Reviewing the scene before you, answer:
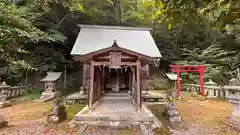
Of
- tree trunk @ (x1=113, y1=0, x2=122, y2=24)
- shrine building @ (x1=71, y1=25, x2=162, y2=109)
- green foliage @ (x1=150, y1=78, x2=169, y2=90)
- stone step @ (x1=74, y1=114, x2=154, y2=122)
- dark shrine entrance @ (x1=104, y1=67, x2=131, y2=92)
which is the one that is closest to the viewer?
stone step @ (x1=74, y1=114, x2=154, y2=122)

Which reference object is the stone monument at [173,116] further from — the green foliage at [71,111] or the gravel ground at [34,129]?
the green foliage at [71,111]

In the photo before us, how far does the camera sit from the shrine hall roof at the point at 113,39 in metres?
9.32

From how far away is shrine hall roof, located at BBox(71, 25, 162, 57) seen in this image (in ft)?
30.6

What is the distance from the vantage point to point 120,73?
37.1ft

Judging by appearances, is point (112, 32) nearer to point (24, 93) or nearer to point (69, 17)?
point (69, 17)

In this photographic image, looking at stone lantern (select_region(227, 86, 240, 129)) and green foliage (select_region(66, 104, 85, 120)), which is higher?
stone lantern (select_region(227, 86, 240, 129))

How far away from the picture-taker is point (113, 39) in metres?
10.7

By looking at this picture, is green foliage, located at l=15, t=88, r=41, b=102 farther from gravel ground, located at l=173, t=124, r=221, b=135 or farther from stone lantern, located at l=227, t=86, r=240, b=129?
stone lantern, located at l=227, t=86, r=240, b=129

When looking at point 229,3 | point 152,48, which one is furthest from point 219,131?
point 152,48

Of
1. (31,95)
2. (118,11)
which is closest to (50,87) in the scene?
(31,95)

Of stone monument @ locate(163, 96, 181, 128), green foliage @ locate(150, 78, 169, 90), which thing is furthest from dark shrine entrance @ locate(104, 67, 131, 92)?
stone monument @ locate(163, 96, 181, 128)

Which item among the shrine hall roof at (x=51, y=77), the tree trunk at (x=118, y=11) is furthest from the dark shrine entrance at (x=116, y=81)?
the tree trunk at (x=118, y=11)

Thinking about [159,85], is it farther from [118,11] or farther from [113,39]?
[118,11]

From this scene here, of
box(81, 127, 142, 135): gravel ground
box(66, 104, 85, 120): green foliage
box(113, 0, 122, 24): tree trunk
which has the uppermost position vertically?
box(113, 0, 122, 24): tree trunk
